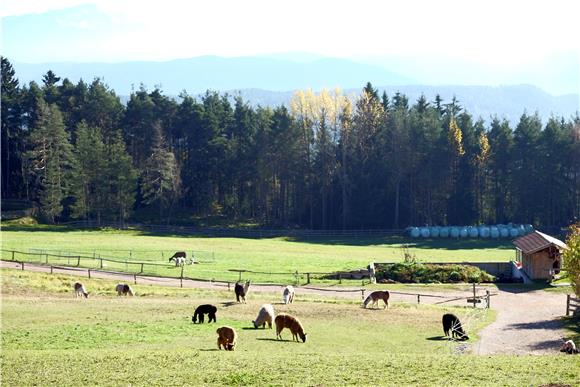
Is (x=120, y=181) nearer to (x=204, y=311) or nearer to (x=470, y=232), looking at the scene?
(x=470, y=232)

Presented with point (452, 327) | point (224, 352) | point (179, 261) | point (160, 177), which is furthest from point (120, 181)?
point (224, 352)

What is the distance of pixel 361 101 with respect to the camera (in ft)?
343

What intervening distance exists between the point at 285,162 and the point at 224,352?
75.3 metres

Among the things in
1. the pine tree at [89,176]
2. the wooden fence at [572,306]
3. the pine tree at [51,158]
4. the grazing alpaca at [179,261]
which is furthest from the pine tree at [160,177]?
the wooden fence at [572,306]

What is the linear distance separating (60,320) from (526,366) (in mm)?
20182

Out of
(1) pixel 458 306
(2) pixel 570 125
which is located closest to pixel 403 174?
(2) pixel 570 125

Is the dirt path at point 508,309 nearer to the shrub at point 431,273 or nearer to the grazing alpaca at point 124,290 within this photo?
the shrub at point 431,273

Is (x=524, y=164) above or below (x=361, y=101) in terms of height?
below

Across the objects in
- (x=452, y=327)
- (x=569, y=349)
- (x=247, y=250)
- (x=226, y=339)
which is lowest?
(x=569, y=349)

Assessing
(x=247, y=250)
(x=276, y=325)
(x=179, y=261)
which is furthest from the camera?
(x=247, y=250)

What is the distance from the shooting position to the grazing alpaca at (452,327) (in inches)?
1305

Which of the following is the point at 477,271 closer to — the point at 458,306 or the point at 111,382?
the point at 458,306

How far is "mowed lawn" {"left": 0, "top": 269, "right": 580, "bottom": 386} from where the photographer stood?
22141 mm

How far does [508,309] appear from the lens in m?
43.9
